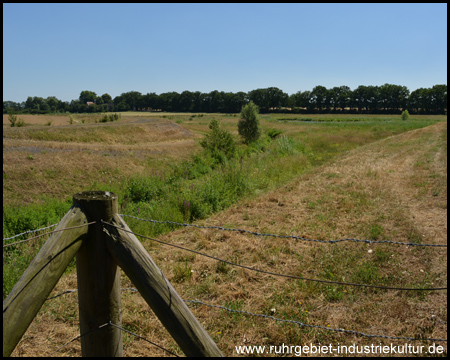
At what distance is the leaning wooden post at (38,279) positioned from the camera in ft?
6.11

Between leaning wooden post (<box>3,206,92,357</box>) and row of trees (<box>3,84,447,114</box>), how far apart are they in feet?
360

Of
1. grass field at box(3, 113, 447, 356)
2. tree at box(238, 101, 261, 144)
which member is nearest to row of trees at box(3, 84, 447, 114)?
tree at box(238, 101, 261, 144)

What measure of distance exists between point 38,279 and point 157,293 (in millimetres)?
746

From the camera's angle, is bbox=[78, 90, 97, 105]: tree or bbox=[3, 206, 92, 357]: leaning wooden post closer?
bbox=[3, 206, 92, 357]: leaning wooden post

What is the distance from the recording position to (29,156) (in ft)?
64.8

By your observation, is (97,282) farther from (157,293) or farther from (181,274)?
(181,274)

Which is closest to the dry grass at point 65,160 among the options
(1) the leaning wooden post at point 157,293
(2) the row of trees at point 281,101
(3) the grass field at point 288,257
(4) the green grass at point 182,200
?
(3) the grass field at point 288,257

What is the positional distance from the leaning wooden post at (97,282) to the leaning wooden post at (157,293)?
0.11 meters

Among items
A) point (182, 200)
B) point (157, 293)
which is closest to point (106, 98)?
point (182, 200)

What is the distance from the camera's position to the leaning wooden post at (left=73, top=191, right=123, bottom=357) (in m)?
2.17

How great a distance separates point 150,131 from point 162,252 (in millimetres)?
35279

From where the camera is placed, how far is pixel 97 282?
7.20ft

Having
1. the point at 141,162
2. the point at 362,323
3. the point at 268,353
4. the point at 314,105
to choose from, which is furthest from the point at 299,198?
the point at 314,105

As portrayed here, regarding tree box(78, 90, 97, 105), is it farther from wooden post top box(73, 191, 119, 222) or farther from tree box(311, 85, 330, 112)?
wooden post top box(73, 191, 119, 222)
